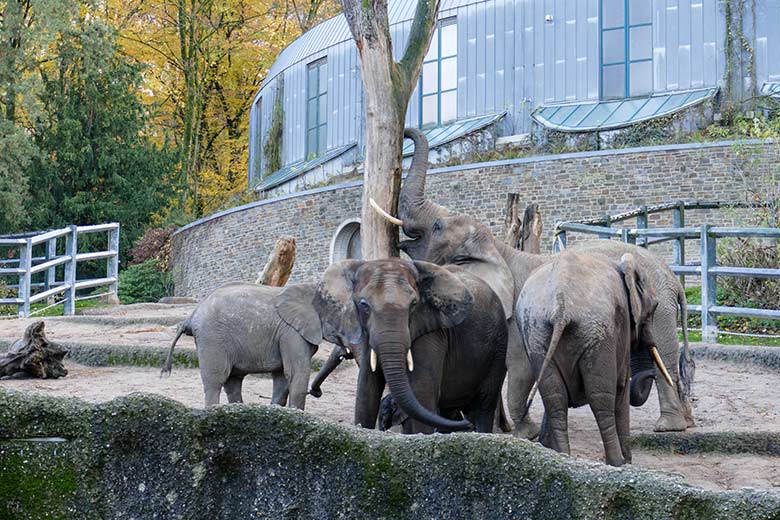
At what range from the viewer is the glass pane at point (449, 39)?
100 ft

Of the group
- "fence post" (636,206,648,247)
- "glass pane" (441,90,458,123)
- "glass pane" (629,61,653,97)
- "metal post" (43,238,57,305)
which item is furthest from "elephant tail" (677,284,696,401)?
"glass pane" (441,90,458,123)

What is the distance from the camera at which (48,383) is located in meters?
12.1

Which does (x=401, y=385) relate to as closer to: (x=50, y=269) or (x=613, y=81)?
(x=50, y=269)

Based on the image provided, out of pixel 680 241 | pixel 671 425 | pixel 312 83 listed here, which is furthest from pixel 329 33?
pixel 671 425

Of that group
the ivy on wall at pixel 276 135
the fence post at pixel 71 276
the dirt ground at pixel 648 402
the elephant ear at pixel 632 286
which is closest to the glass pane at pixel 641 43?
the ivy on wall at pixel 276 135

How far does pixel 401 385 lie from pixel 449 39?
76.7ft

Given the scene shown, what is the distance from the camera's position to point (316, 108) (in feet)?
113

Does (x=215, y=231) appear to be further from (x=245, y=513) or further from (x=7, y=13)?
(x=245, y=513)

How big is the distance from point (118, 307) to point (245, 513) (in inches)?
679

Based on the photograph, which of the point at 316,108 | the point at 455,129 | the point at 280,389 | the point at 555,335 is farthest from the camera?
the point at 316,108

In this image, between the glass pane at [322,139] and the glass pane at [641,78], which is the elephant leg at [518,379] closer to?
the glass pane at [641,78]

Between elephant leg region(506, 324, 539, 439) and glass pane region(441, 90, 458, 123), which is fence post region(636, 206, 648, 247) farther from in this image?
glass pane region(441, 90, 458, 123)

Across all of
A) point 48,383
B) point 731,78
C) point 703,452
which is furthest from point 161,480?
point 731,78

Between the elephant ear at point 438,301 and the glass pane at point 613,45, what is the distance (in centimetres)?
1997
